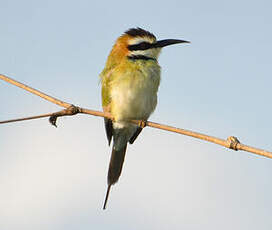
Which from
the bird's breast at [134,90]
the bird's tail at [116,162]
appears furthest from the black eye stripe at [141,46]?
the bird's tail at [116,162]

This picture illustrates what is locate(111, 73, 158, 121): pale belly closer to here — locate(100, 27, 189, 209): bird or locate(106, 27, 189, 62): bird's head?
locate(100, 27, 189, 209): bird

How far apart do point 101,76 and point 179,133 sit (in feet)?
8.43

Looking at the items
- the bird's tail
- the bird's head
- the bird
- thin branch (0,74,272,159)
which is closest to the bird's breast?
the bird

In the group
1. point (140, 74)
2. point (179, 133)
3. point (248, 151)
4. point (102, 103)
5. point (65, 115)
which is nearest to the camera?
point (248, 151)

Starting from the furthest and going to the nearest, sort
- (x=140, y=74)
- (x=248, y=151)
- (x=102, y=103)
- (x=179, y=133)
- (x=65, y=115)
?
(x=102, y=103), (x=140, y=74), (x=65, y=115), (x=179, y=133), (x=248, y=151)

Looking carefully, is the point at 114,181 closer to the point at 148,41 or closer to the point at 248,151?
the point at 148,41

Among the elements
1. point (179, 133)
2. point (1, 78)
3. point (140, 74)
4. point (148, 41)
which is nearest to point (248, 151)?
point (179, 133)

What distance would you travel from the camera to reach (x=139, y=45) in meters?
5.42

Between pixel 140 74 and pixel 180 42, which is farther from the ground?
pixel 180 42

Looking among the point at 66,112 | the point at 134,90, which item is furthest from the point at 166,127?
the point at 134,90

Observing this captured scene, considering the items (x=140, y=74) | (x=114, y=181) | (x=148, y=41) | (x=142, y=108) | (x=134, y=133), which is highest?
(x=148, y=41)

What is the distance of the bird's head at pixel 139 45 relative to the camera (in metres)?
5.34

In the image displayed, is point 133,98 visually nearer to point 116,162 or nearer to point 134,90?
point 134,90

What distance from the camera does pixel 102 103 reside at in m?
5.50
